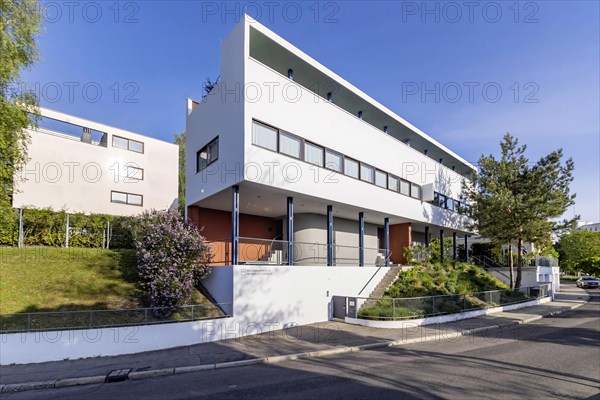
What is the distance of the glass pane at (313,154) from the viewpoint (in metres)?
16.7

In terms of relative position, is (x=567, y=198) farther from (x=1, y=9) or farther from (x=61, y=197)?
(x=61, y=197)

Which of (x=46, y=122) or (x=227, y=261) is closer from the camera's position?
(x=227, y=261)

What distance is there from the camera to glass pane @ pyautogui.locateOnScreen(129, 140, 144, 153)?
27.7m

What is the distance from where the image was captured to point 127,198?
2662cm

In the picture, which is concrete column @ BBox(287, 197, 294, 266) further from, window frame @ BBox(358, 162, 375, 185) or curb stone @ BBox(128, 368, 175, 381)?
curb stone @ BBox(128, 368, 175, 381)

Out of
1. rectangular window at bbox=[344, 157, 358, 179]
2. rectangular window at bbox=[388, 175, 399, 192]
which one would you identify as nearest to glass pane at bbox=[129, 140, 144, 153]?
rectangular window at bbox=[344, 157, 358, 179]

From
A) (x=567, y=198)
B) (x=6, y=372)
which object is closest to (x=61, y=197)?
(x=6, y=372)

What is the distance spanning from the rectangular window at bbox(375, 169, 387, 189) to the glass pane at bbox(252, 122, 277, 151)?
8056 mm

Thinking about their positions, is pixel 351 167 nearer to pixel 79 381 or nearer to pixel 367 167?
pixel 367 167

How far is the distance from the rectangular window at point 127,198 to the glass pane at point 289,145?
1613 cm

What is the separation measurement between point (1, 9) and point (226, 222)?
12.2 m

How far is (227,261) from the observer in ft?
55.7

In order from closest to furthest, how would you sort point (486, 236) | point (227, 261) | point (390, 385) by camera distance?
1. point (390, 385)
2. point (227, 261)
3. point (486, 236)

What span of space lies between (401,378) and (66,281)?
11.9 m
